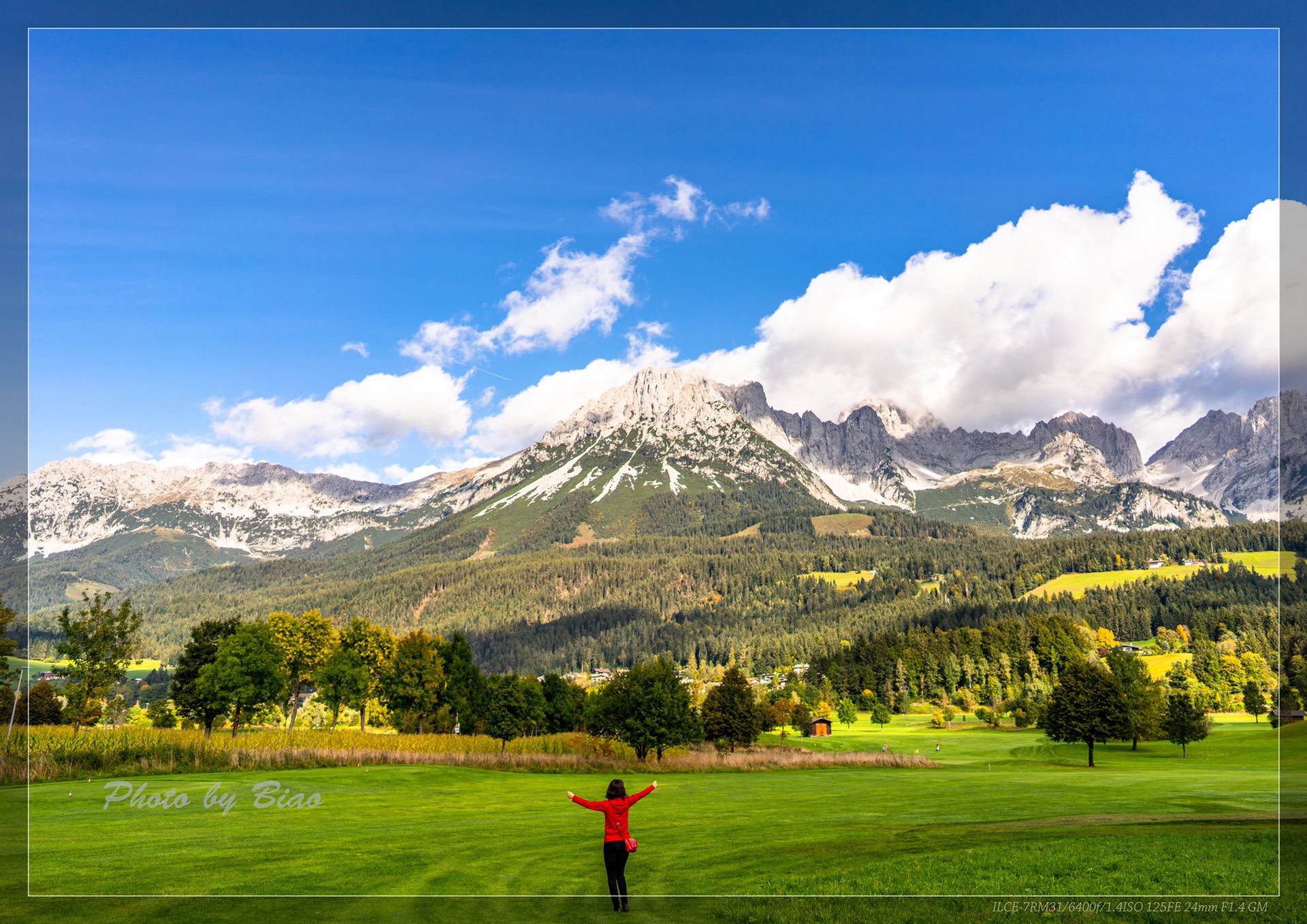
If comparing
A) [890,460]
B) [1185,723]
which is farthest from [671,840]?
[890,460]

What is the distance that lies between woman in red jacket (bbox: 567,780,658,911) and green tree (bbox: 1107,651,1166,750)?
165 feet

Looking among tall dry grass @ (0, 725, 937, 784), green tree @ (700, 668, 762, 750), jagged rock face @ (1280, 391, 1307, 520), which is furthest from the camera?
green tree @ (700, 668, 762, 750)

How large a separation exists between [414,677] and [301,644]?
949 centimetres

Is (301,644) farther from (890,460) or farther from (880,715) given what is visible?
(890,460)

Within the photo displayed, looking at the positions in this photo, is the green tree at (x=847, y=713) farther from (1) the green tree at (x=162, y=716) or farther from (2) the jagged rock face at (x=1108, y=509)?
(1) the green tree at (x=162, y=716)

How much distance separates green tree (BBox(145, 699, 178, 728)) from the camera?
6232 centimetres

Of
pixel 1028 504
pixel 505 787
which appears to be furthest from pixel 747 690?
pixel 1028 504

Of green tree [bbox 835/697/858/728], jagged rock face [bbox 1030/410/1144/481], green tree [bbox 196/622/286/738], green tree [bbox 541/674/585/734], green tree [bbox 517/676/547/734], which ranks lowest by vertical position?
green tree [bbox 835/697/858/728]

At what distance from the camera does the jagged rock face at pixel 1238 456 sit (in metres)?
17.3

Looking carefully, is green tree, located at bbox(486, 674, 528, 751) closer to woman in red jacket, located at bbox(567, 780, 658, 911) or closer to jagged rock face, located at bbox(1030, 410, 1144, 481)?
jagged rock face, located at bbox(1030, 410, 1144, 481)

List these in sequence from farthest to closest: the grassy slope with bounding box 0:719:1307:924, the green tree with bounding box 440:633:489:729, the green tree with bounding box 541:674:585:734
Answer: the green tree with bounding box 541:674:585:734
the green tree with bounding box 440:633:489:729
the grassy slope with bounding box 0:719:1307:924

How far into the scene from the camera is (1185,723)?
44.7 meters

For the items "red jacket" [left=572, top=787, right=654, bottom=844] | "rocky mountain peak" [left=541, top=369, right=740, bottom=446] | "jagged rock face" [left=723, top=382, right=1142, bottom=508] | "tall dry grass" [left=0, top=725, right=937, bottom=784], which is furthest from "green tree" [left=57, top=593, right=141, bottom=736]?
"red jacket" [left=572, top=787, right=654, bottom=844]

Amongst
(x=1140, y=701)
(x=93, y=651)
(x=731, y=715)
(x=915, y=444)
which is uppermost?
(x=915, y=444)
